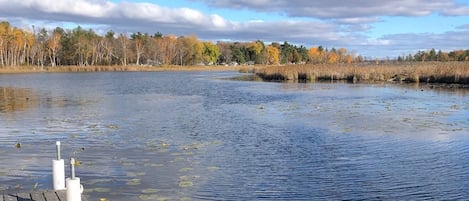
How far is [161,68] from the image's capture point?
116375mm

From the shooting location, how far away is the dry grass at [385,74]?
41.3 m

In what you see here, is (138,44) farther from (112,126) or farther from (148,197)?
(148,197)

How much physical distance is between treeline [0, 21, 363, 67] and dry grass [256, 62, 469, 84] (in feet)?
213

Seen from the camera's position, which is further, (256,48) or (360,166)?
(256,48)

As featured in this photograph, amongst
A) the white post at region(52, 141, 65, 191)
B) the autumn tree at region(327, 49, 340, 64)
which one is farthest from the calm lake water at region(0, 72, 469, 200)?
the autumn tree at region(327, 49, 340, 64)

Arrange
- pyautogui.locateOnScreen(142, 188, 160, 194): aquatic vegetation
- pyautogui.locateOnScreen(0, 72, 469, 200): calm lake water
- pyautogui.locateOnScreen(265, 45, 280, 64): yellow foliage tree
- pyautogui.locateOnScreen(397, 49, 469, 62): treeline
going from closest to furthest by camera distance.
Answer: pyautogui.locateOnScreen(142, 188, 160, 194): aquatic vegetation < pyautogui.locateOnScreen(0, 72, 469, 200): calm lake water < pyautogui.locateOnScreen(397, 49, 469, 62): treeline < pyautogui.locateOnScreen(265, 45, 280, 64): yellow foliage tree

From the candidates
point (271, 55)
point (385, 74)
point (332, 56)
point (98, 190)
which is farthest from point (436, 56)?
point (98, 190)

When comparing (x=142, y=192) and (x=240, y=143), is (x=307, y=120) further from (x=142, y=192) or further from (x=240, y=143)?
(x=142, y=192)

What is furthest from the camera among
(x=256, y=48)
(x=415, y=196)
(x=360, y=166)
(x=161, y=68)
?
(x=256, y=48)

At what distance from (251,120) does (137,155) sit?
23.5 feet

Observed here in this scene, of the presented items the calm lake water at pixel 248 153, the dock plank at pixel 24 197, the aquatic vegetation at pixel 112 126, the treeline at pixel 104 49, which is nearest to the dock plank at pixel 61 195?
the dock plank at pixel 24 197

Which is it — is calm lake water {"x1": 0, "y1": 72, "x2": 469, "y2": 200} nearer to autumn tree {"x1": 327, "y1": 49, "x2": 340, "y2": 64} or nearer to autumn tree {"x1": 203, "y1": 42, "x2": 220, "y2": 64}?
autumn tree {"x1": 203, "y1": 42, "x2": 220, "y2": 64}

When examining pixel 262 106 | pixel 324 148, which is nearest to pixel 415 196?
pixel 324 148

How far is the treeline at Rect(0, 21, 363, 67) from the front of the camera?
103625 mm
